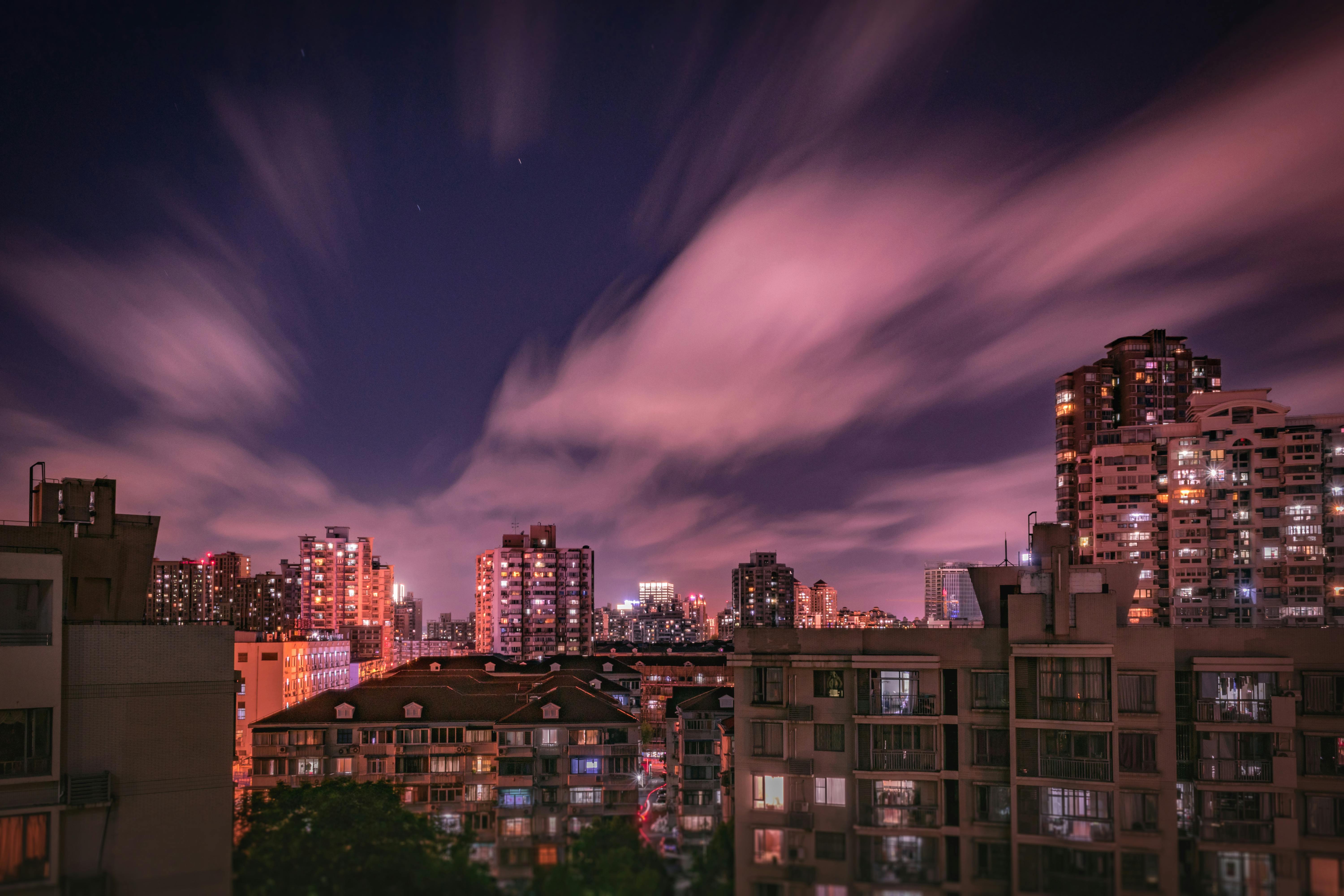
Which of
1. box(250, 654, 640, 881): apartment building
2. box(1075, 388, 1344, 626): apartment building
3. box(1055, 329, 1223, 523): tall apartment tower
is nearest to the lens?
box(250, 654, 640, 881): apartment building

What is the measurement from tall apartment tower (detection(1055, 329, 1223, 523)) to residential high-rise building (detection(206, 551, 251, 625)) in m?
144

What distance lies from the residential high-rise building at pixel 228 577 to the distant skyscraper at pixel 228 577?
1.9 inches

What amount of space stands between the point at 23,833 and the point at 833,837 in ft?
57.1

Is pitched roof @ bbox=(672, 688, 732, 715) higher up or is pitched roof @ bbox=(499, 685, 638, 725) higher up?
pitched roof @ bbox=(499, 685, 638, 725)

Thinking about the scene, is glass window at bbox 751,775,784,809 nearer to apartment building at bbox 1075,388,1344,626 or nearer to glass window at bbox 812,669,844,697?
glass window at bbox 812,669,844,697

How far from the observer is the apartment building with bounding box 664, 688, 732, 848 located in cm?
3800

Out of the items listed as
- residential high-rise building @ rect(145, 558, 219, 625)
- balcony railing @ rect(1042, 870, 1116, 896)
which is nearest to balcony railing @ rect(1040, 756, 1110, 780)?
balcony railing @ rect(1042, 870, 1116, 896)

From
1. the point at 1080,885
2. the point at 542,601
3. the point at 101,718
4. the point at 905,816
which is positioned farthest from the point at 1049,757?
the point at 542,601

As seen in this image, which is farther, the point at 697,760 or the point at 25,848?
the point at 697,760

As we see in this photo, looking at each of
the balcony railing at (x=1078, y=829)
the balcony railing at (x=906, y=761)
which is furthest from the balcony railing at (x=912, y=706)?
the balcony railing at (x=1078, y=829)

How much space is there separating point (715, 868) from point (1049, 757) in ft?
28.9

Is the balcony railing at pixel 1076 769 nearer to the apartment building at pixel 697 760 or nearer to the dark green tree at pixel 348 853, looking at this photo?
the apartment building at pixel 697 760

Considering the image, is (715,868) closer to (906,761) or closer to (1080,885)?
(906,761)

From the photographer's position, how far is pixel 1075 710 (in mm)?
21250
